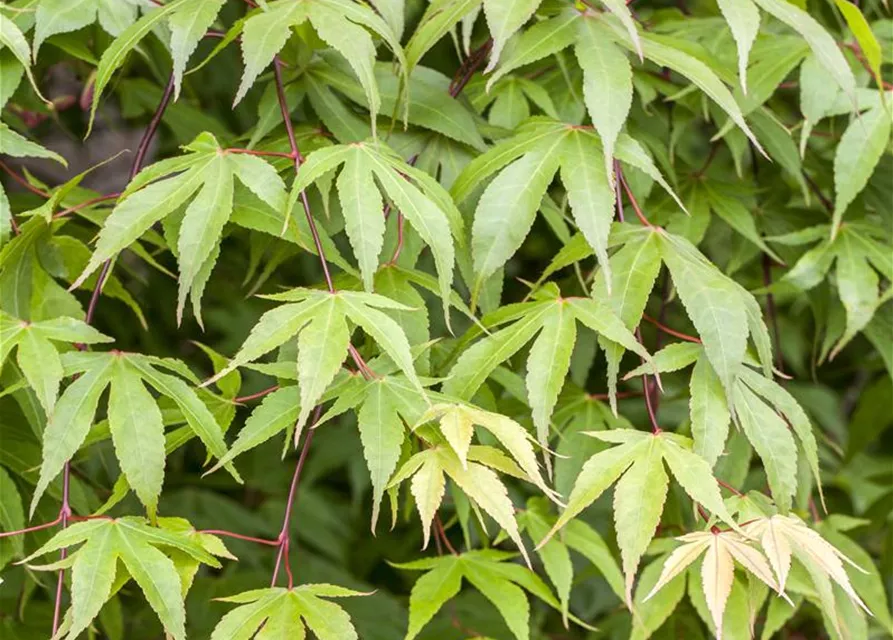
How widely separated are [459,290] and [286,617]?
607 millimetres

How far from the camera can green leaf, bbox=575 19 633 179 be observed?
1.08 metres

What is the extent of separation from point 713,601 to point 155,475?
50 centimetres

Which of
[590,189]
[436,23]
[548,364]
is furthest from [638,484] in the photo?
[436,23]

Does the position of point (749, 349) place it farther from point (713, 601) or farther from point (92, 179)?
point (92, 179)

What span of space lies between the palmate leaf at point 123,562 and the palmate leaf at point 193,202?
0.64ft

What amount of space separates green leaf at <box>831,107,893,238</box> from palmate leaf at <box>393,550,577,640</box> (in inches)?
22.9

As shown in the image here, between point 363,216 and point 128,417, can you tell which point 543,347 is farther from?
point 128,417

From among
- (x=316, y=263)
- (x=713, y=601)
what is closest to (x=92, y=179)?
(x=316, y=263)

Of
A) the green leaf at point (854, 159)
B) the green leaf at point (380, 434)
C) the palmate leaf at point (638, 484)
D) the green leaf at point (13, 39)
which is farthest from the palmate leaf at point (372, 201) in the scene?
the green leaf at point (854, 159)

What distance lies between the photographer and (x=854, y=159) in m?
1.41

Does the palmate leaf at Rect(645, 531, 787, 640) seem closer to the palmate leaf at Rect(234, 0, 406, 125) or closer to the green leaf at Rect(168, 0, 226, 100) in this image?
the palmate leaf at Rect(234, 0, 406, 125)

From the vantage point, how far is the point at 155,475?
103 centimetres

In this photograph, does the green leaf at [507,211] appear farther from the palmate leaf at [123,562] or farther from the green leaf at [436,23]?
the palmate leaf at [123,562]

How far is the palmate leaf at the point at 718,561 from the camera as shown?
0.96m
